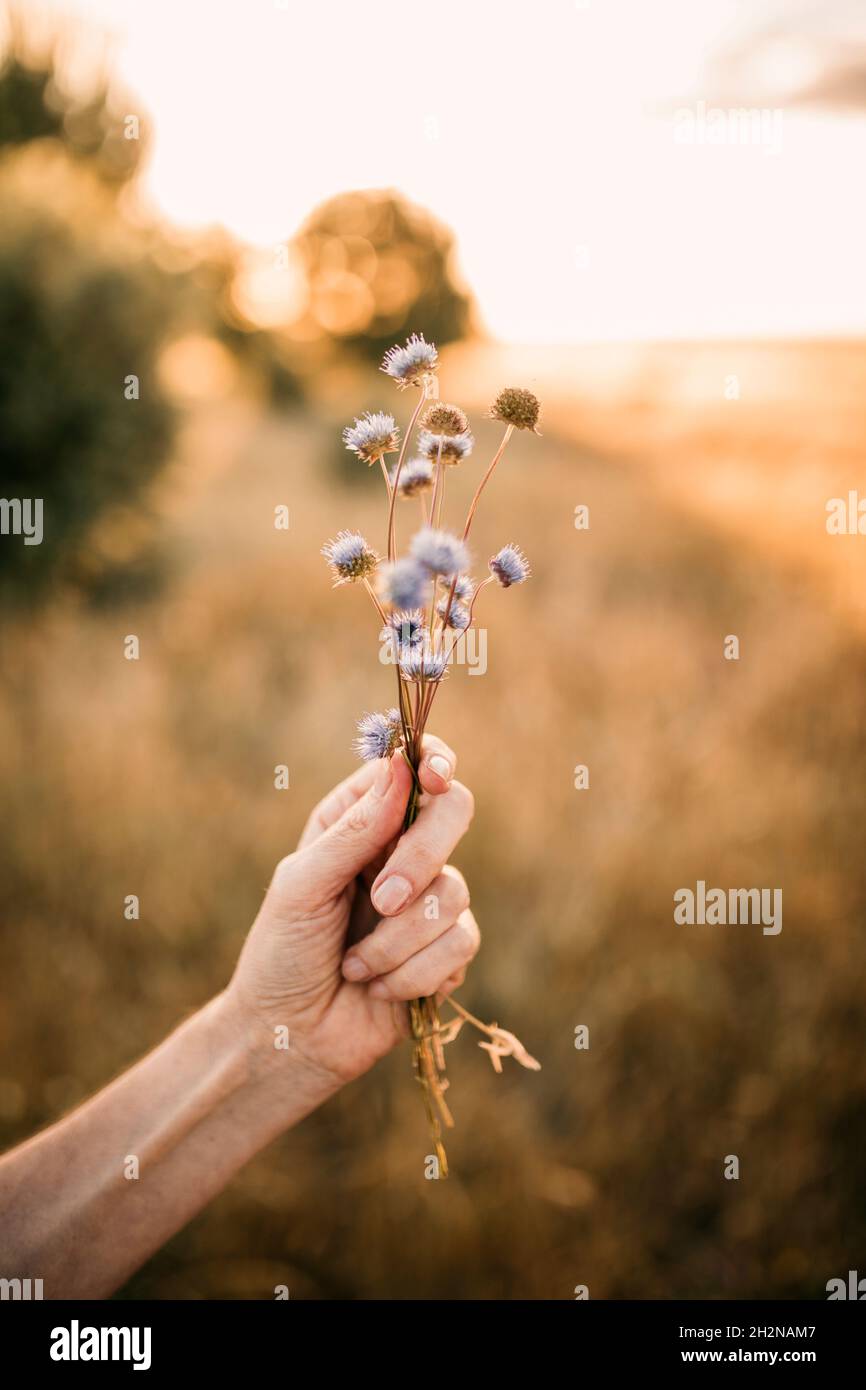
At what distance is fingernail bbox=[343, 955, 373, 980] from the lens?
2014mm

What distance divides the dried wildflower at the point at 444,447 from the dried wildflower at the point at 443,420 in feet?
0.04

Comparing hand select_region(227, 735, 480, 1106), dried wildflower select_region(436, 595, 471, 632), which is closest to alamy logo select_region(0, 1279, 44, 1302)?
hand select_region(227, 735, 480, 1106)

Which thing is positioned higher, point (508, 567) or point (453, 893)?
point (508, 567)

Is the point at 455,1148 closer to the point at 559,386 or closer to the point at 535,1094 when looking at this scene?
the point at 535,1094

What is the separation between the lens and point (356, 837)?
1.87 m

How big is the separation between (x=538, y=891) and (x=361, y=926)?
228 centimetres

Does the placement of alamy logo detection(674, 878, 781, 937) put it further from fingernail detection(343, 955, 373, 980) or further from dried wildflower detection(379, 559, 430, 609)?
dried wildflower detection(379, 559, 430, 609)

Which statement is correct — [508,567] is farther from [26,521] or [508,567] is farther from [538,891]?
[26,521]

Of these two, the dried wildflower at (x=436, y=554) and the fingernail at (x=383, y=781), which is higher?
the dried wildflower at (x=436, y=554)

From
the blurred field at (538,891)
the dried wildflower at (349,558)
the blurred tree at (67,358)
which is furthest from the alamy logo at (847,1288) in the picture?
the blurred tree at (67,358)

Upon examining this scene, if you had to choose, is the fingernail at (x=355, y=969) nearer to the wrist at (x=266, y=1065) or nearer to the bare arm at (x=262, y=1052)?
the bare arm at (x=262, y=1052)

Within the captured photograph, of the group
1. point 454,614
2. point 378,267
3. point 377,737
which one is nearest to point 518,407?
point 454,614

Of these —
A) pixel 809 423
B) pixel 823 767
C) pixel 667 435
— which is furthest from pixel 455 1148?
pixel 667 435
